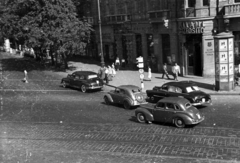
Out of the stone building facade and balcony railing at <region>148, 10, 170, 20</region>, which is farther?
balcony railing at <region>148, 10, 170, 20</region>

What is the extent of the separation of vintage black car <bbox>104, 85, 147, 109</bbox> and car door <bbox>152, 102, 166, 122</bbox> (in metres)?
3.58

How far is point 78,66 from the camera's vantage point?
47.3m

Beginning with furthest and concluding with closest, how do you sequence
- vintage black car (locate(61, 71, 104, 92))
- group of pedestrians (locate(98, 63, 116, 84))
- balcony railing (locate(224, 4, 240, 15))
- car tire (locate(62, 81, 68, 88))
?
group of pedestrians (locate(98, 63, 116, 84)) → car tire (locate(62, 81, 68, 88)) → balcony railing (locate(224, 4, 240, 15)) → vintage black car (locate(61, 71, 104, 92))

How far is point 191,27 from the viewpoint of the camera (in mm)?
32781

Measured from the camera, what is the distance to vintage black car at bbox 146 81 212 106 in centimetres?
2162

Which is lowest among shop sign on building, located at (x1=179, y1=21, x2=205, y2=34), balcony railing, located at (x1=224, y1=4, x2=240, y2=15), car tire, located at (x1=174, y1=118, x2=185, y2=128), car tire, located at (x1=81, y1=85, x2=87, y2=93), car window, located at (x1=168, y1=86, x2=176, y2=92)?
car tire, located at (x1=174, y1=118, x2=185, y2=128)

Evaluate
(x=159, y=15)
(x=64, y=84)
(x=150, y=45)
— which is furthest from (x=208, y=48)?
(x=64, y=84)

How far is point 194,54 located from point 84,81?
11201 millimetres

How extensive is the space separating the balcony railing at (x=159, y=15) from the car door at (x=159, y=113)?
18.9 metres

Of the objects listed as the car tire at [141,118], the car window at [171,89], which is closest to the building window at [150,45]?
the car window at [171,89]

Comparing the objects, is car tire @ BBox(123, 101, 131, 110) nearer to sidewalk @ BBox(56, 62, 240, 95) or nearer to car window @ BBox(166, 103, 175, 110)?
car window @ BBox(166, 103, 175, 110)

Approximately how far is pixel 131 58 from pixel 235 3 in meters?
17.1

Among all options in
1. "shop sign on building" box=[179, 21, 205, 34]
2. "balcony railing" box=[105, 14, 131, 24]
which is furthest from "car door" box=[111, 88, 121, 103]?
"balcony railing" box=[105, 14, 131, 24]

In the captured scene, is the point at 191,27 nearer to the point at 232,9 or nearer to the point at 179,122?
the point at 232,9
